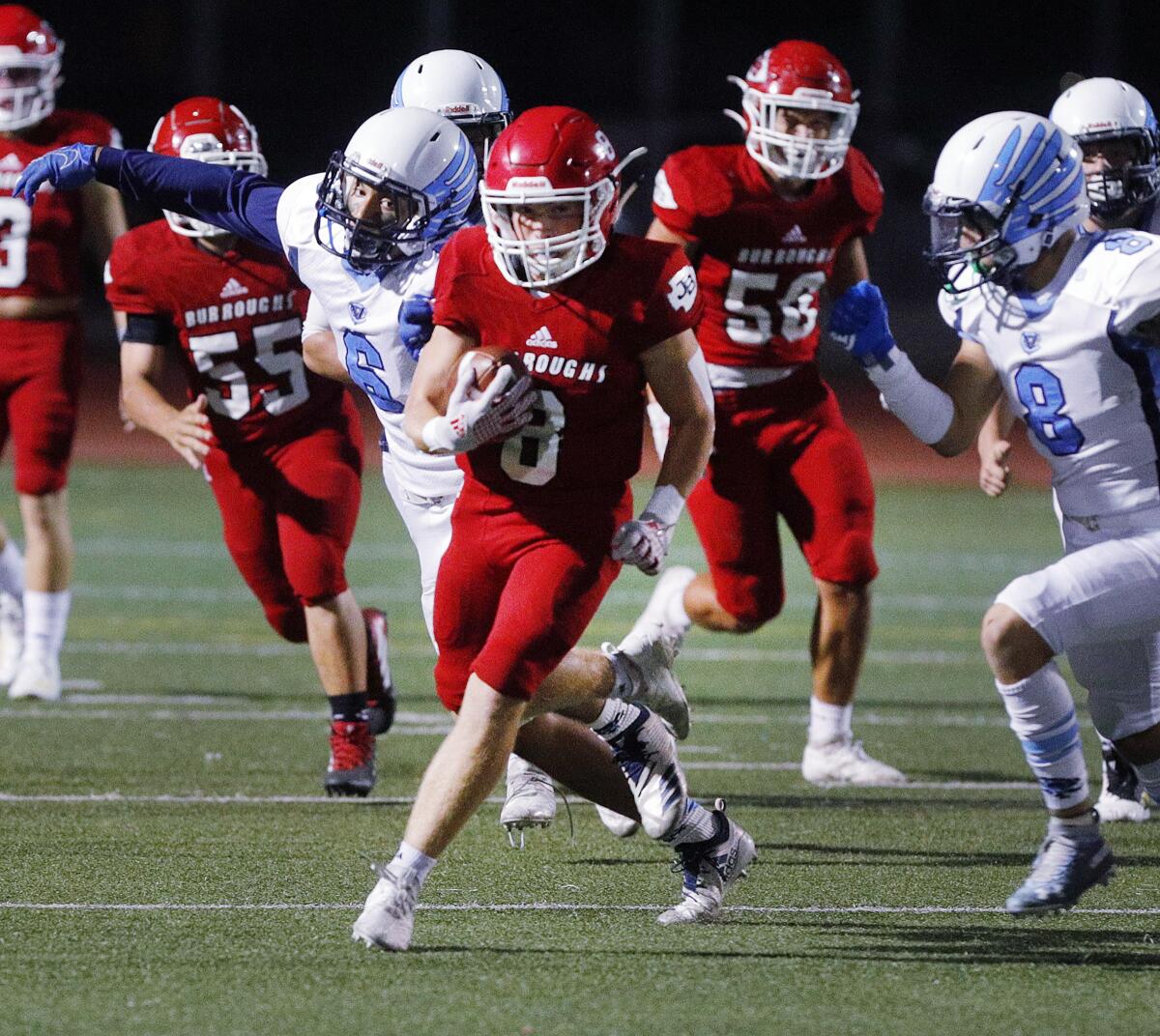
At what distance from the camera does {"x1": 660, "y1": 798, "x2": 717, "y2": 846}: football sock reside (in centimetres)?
394

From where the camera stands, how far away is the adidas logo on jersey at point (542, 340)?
372 cm

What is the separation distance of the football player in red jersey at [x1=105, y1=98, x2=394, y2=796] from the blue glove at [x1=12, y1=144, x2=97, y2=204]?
1.63 ft

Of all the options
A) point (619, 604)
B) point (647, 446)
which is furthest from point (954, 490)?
point (619, 604)

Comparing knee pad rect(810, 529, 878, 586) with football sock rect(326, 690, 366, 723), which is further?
knee pad rect(810, 529, 878, 586)

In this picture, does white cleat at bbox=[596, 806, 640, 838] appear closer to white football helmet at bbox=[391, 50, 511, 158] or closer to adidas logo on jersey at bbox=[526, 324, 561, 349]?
adidas logo on jersey at bbox=[526, 324, 561, 349]

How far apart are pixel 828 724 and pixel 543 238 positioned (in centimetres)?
228

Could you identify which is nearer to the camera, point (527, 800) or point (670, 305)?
point (670, 305)

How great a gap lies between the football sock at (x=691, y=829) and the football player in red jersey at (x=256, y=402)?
4.93 ft

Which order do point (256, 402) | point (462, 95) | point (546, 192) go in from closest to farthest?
point (546, 192) → point (462, 95) → point (256, 402)

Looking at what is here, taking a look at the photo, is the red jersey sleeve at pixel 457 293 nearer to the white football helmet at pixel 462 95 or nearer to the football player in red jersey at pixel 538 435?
the football player in red jersey at pixel 538 435

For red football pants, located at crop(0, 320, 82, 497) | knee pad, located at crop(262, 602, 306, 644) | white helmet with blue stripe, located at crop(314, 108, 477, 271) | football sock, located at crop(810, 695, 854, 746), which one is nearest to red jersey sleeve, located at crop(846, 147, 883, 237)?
football sock, located at crop(810, 695, 854, 746)

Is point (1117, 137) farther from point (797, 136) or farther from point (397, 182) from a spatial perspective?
point (397, 182)

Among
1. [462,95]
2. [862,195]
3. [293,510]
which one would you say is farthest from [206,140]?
[862,195]

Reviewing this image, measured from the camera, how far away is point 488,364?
3.58 metres
